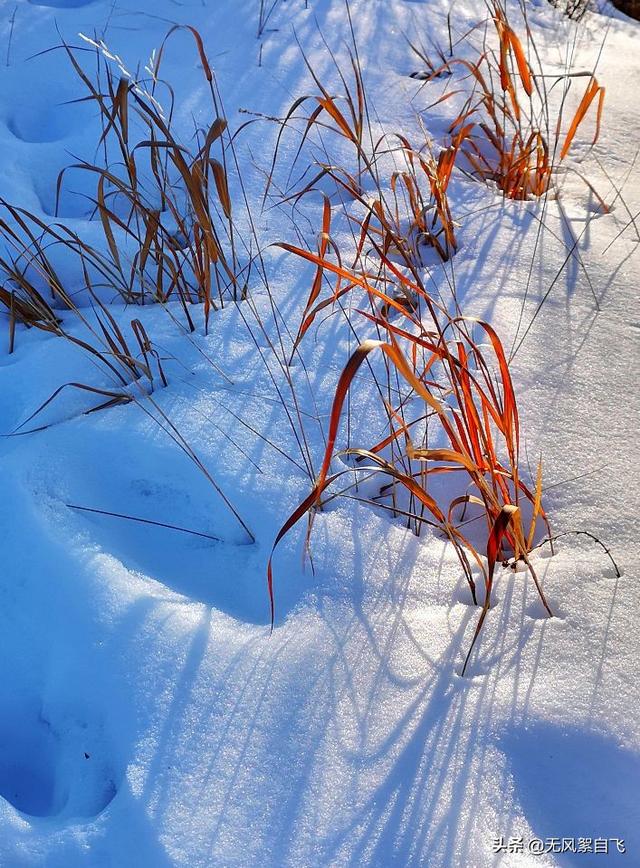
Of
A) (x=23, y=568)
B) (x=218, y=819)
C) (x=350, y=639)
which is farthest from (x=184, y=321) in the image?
(x=218, y=819)

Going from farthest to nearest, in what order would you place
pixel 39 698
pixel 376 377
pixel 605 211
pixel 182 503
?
1. pixel 605 211
2. pixel 376 377
3. pixel 182 503
4. pixel 39 698

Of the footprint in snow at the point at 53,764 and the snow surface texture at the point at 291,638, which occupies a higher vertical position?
the snow surface texture at the point at 291,638

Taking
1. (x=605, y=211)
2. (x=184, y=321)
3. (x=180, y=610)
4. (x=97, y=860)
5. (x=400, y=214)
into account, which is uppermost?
(x=605, y=211)

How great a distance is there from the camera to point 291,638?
1.00 metres

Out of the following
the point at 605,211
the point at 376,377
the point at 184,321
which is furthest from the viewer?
the point at 605,211

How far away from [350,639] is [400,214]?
111cm

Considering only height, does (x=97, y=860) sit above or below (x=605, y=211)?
below

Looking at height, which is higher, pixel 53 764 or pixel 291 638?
pixel 291 638

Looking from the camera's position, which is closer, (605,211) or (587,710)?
(587,710)

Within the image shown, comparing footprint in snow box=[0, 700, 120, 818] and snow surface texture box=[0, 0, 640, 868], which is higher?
snow surface texture box=[0, 0, 640, 868]

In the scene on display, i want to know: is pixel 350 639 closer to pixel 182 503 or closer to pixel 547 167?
pixel 182 503

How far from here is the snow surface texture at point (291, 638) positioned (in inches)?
32.8

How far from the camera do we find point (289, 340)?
4.66ft

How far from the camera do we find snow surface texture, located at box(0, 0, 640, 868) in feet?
2.73
